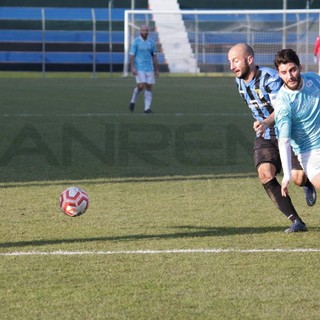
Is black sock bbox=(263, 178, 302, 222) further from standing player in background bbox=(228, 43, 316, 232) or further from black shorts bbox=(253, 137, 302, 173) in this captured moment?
black shorts bbox=(253, 137, 302, 173)

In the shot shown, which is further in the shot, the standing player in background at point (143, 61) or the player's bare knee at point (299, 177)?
the standing player in background at point (143, 61)

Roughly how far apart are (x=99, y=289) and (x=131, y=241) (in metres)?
1.74

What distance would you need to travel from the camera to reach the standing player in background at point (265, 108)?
8477mm

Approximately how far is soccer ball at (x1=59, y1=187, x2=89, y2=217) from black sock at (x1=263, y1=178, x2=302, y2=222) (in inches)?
66.0

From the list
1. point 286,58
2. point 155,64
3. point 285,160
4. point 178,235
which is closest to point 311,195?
point 178,235

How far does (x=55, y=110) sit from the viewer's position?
2305 cm

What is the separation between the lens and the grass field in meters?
6.08

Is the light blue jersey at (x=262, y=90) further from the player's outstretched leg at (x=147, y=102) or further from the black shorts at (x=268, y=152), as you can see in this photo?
the player's outstretched leg at (x=147, y=102)

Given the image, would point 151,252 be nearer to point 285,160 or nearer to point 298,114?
point 285,160

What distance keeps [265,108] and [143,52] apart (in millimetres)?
15869

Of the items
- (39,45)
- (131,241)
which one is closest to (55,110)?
(131,241)

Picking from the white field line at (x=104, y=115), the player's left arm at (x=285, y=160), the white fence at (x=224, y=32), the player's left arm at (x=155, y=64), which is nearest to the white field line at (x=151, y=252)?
the player's left arm at (x=285, y=160)

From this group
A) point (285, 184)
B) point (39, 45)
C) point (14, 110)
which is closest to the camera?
point (285, 184)

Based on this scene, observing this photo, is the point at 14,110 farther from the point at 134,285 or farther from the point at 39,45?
the point at 39,45
